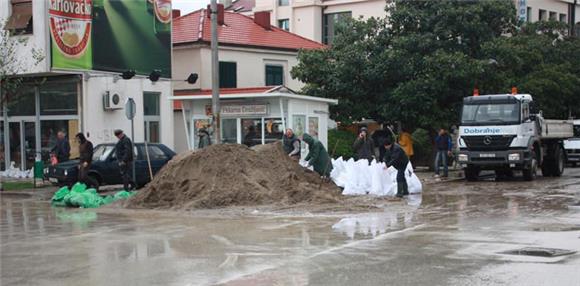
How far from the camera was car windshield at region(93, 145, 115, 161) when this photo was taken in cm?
2046

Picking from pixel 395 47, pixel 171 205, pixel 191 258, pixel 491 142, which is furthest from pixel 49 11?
pixel 191 258

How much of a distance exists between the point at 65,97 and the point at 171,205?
11.5 meters

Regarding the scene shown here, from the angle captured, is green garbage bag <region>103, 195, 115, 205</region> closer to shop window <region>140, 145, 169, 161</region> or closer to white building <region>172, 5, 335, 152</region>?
shop window <region>140, 145, 169, 161</region>

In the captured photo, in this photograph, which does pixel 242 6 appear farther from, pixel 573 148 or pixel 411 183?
pixel 411 183

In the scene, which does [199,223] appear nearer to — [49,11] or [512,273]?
[512,273]

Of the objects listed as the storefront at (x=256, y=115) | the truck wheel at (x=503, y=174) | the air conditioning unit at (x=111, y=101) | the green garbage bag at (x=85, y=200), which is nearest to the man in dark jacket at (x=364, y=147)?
the storefront at (x=256, y=115)

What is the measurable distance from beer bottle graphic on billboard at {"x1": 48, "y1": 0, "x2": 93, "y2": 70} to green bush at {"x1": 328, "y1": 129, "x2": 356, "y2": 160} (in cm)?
1060

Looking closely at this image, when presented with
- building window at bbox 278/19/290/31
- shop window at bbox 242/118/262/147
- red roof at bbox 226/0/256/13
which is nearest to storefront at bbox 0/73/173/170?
shop window at bbox 242/118/262/147

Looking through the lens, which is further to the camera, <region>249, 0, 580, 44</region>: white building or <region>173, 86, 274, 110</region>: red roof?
<region>249, 0, 580, 44</region>: white building

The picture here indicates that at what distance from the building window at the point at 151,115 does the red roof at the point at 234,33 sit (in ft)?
16.7

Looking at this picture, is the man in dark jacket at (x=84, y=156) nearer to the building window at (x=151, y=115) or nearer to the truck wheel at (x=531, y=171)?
the building window at (x=151, y=115)

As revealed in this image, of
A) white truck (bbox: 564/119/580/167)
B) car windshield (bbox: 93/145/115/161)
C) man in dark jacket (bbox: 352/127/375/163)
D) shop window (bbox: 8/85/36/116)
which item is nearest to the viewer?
car windshield (bbox: 93/145/115/161)

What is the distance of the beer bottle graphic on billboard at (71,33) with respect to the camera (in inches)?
931

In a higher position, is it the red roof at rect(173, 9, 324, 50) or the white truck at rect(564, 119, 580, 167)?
the red roof at rect(173, 9, 324, 50)
